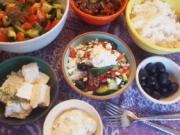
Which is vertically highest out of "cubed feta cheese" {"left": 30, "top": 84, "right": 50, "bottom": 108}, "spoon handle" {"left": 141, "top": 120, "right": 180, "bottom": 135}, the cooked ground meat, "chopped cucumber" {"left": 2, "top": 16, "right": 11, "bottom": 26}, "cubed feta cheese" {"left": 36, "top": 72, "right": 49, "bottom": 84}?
the cooked ground meat

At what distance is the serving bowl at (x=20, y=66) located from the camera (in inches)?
34.3

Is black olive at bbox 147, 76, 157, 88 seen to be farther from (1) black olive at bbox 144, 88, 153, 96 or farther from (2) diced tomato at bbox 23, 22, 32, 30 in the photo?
(2) diced tomato at bbox 23, 22, 32, 30

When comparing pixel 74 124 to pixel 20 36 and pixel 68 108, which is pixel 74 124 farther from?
pixel 20 36

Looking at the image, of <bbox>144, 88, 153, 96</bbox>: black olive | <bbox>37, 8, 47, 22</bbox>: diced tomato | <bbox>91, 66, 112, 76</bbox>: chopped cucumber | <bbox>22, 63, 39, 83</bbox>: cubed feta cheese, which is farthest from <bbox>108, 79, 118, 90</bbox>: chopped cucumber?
<bbox>37, 8, 47, 22</bbox>: diced tomato

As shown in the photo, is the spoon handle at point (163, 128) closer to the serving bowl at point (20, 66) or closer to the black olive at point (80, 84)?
the black olive at point (80, 84)

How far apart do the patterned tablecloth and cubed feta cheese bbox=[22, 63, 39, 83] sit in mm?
143

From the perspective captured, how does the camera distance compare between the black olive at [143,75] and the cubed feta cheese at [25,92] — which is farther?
the black olive at [143,75]

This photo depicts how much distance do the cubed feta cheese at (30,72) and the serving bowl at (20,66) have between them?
6 cm

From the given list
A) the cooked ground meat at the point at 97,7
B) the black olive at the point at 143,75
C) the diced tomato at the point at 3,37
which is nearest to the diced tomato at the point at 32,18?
the diced tomato at the point at 3,37

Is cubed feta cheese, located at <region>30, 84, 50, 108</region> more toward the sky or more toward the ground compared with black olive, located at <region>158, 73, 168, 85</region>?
more toward the ground

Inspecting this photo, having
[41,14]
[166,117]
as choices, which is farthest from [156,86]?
[41,14]

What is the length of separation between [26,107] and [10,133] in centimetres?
17

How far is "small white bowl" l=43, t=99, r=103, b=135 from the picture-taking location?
2.78ft

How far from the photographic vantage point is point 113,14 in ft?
3.52
